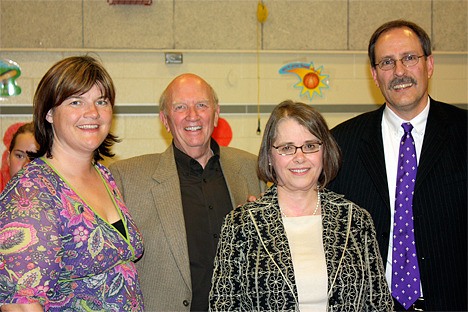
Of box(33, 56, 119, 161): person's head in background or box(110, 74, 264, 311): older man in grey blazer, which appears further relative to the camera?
box(110, 74, 264, 311): older man in grey blazer

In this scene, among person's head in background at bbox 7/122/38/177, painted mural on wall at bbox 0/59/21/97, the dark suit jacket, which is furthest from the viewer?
painted mural on wall at bbox 0/59/21/97

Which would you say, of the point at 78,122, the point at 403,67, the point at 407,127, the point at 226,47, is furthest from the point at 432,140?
the point at 226,47

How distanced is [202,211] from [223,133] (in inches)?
97.3

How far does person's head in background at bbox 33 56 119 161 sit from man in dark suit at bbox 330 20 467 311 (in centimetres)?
124

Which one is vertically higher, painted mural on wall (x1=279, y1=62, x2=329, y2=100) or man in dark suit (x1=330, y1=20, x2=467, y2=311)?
painted mural on wall (x1=279, y1=62, x2=329, y2=100)

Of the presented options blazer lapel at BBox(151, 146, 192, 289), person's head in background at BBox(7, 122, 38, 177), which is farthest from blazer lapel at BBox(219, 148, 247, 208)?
person's head in background at BBox(7, 122, 38, 177)

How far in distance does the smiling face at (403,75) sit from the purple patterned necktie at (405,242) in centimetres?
23

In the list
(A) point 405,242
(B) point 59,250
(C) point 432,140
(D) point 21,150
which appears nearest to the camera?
(B) point 59,250

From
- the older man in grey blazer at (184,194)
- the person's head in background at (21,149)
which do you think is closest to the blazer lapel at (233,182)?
the older man in grey blazer at (184,194)

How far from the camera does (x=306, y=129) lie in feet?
8.15

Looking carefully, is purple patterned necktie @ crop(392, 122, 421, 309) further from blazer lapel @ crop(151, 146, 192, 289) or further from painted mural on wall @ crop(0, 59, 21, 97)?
painted mural on wall @ crop(0, 59, 21, 97)

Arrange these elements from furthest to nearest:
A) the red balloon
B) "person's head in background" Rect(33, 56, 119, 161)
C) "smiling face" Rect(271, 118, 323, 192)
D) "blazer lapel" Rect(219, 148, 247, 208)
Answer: the red balloon
"blazer lapel" Rect(219, 148, 247, 208)
"smiling face" Rect(271, 118, 323, 192)
"person's head in background" Rect(33, 56, 119, 161)

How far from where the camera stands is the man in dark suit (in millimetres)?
2658

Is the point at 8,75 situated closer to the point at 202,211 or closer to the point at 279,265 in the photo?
the point at 202,211
